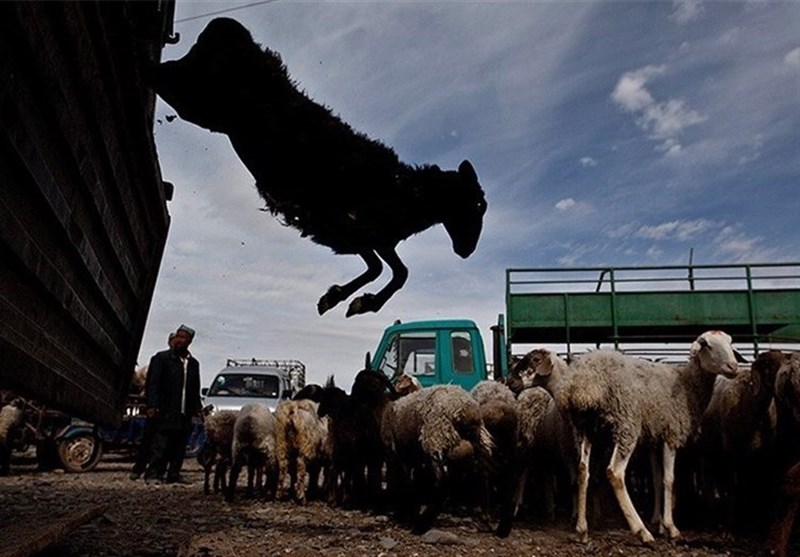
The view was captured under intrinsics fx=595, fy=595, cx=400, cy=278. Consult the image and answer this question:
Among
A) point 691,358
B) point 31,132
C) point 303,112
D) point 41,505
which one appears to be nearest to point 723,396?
point 691,358

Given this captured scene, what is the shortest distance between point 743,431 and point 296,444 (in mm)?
5479

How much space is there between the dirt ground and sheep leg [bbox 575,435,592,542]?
100mm

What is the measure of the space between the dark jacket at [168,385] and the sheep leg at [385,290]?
17.4 feet

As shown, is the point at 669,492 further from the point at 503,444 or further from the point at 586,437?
the point at 503,444

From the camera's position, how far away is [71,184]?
7.24 ft

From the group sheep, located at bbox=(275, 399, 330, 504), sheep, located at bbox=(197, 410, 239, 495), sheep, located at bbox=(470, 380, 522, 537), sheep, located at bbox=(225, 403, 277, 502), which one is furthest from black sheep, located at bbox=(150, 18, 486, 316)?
sheep, located at bbox=(197, 410, 239, 495)

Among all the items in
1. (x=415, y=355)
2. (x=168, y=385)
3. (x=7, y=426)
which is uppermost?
(x=415, y=355)

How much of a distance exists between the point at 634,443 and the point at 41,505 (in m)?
6.45

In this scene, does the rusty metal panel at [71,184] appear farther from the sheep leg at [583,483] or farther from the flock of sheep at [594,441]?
the sheep leg at [583,483]

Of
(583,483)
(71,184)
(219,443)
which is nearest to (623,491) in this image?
(583,483)

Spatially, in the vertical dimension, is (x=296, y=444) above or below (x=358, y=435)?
below

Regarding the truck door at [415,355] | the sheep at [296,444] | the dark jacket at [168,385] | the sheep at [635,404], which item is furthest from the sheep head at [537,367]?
the dark jacket at [168,385]

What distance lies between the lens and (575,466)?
240 inches

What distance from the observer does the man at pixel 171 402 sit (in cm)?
891
